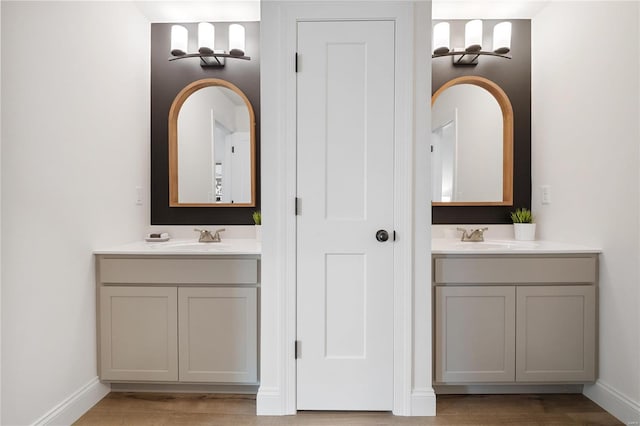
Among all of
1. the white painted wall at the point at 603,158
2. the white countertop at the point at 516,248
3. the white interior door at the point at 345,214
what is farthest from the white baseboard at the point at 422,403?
the white painted wall at the point at 603,158

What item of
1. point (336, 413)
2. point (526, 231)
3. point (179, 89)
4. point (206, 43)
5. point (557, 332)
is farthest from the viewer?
point (179, 89)

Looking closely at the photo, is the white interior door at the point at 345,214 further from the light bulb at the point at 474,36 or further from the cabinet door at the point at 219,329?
the light bulb at the point at 474,36

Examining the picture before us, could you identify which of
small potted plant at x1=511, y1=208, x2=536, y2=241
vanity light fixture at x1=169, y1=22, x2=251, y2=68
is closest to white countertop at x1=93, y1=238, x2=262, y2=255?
vanity light fixture at x1=169, y1=22, x2=251, y2=68

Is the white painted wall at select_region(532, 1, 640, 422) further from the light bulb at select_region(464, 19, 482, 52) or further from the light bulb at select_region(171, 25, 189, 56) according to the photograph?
the light bulb at select_region(171, 25, 189, 56)

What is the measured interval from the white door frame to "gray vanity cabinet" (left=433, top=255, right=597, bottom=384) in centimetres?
23

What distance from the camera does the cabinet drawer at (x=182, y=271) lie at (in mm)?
2098

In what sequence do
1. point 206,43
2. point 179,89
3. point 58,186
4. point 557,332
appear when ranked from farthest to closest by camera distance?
point 179,89 → point 206,43 → point 557,332 → point 58,186

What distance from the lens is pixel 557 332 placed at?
2092 mm

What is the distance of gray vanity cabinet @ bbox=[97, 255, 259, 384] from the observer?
2096 mm

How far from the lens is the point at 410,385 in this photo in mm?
1933

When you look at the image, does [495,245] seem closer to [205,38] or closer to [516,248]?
[516,248]

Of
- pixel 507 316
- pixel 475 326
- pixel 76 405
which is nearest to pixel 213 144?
pixel 76 405

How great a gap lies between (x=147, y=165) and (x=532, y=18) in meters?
3.01

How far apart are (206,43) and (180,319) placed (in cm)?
189
